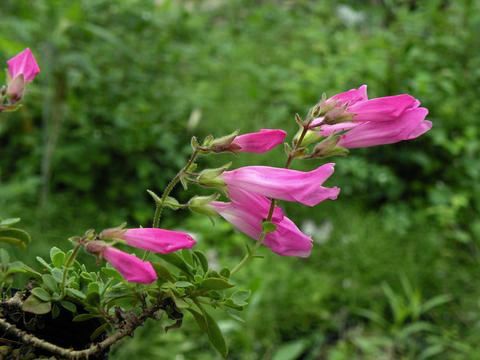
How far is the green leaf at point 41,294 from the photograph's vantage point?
2.14 feet

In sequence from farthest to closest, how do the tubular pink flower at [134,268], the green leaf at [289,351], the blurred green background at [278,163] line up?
the blurred green background at [278,163] < the green leaf at [289,351] < the tubular pink flower at [134,268]

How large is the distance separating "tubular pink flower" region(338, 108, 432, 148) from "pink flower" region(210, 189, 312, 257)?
0.33 ft

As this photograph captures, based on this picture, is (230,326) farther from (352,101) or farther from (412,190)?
(352,101)

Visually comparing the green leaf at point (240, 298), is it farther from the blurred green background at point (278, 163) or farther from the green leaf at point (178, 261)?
the blurred green background at point (278, 163)

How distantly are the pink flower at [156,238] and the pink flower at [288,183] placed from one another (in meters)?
0.09

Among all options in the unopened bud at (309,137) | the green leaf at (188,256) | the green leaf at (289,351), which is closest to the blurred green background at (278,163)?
the green leaf at (289,351)

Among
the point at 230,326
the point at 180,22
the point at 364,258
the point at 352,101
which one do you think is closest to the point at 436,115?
the point at 364,258

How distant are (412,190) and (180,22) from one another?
1419 millimetres

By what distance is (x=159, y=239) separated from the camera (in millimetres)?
632

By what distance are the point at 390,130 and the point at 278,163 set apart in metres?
2.92

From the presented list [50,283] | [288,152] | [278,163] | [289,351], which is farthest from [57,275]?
[278,163]

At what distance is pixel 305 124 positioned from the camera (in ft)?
2.30

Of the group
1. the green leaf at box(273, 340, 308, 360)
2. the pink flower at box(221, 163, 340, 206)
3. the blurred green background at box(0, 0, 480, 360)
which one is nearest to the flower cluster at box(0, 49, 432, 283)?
the pink flower at box(221, 163, 340, 206)

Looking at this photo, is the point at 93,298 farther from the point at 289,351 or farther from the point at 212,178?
the point at 289,351
